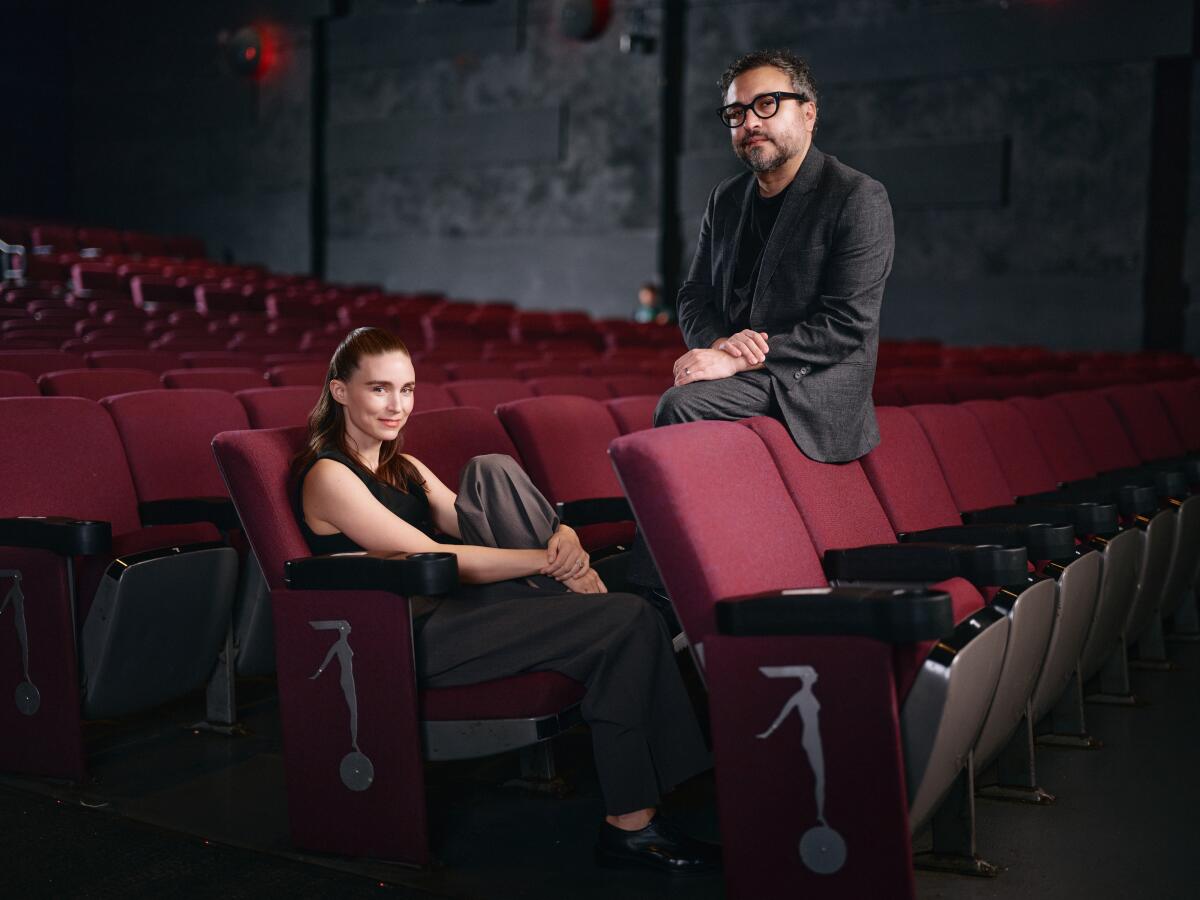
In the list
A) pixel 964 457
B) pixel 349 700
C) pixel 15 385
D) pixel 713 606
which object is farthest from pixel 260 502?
pixel 964 457

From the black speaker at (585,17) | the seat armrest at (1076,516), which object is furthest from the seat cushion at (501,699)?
the black speaker at (585,17)

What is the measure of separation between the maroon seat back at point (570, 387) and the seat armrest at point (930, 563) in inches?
57.9

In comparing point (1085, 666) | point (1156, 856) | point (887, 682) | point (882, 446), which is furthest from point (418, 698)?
point (1085, 666)

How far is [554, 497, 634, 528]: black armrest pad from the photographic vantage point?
2.20 meters

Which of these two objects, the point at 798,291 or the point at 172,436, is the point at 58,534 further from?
the point at 798,291

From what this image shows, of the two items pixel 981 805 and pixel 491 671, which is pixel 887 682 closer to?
pixel 491 671

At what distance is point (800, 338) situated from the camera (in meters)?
1.84

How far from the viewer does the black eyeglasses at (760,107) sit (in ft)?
5.93

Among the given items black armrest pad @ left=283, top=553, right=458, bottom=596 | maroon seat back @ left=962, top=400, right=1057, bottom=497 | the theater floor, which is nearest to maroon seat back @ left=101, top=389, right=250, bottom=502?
the theater floor

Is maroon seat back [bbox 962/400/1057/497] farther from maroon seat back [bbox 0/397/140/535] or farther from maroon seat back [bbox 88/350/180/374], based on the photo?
maroon seat back [bbox 88/350/180/374]

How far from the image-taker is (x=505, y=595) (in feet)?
5.94

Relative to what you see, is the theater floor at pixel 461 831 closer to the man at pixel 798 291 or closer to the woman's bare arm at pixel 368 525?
the woman's bare arm at pixel 368 525

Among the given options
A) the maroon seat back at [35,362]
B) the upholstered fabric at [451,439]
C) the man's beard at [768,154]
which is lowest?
the upholstered fabric at [451,439]

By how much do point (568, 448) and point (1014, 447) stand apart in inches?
41.6
